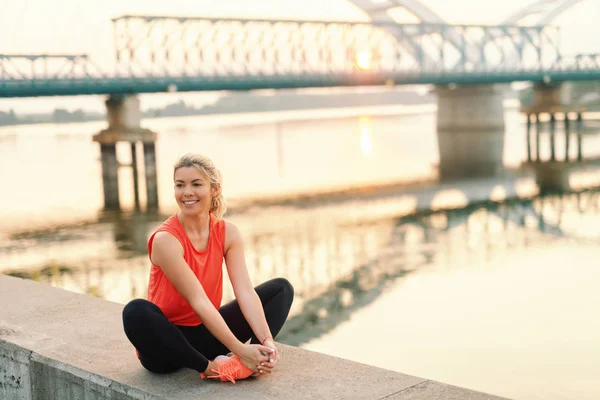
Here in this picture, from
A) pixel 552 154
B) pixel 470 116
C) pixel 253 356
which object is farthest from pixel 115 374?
pixel 470 116

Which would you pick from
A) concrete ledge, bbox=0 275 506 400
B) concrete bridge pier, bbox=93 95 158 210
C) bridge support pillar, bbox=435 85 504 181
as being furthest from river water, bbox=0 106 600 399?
bridge support pillar, bbox=435 85 504 181

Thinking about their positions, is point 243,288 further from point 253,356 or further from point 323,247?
point 323,247

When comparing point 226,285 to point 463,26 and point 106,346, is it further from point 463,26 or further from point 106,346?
point 463,26

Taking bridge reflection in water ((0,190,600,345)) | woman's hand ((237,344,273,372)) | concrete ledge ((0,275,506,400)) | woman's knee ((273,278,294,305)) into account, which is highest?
woman's knee ((273,278,294,305))

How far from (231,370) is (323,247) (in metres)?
15.3

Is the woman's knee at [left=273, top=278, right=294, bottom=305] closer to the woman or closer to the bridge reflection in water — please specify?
the woman

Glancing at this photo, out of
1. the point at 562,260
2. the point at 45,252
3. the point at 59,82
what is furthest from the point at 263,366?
the point at 59,82

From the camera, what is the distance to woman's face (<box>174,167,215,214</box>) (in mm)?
4242

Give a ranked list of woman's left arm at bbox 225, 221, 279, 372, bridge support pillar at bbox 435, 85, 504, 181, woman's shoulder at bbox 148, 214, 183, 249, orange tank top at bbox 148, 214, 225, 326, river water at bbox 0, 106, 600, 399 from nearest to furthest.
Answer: woman's shoulder at bbox 148, 214, 183, 249, orange tank top at bbox 148, 214, 225, 326, woman's left arm at bbox 225, 221, 279, 372, river water at bbox 0, 106, 600, 399, bridge support pillar at bbox 435, 85, 504, 181

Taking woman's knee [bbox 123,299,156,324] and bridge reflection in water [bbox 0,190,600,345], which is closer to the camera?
woman's knee [bbox 123,299,156,324]

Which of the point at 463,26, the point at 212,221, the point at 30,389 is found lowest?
the point at 30,389

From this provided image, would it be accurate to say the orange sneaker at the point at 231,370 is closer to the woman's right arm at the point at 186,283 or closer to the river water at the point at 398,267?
the woman's right arm at the point at 186,283

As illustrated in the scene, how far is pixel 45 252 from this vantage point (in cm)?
2022

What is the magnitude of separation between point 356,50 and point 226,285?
2529 inches
